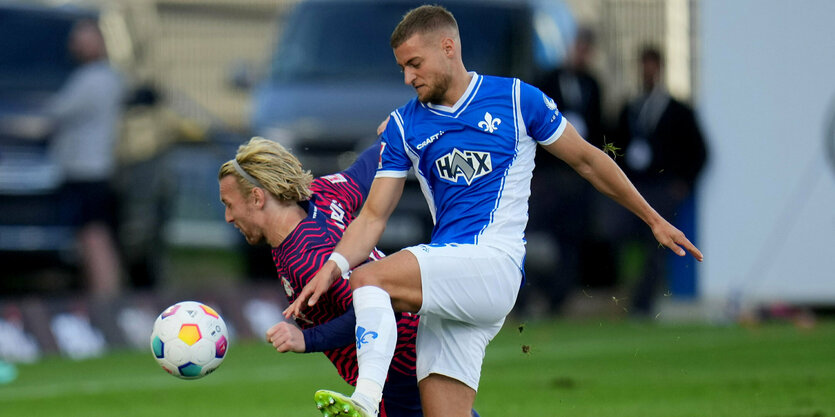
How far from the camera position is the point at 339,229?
6352 millimetres

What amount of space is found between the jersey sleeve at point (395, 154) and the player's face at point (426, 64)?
21 centimetres

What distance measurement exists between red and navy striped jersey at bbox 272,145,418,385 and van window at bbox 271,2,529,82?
737cm

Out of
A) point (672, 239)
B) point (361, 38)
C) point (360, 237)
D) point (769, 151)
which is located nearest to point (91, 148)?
point (361, 38)

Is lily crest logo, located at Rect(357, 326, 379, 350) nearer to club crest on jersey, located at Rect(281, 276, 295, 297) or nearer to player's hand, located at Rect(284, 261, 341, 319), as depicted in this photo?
player's hand, located at Rect(284, 261, 341, 319)

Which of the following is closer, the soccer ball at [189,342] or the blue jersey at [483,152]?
the blue jersey at [483,152]

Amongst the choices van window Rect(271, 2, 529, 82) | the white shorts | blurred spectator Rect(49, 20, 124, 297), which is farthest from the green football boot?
van window Rect(271, 2, 529, 82)

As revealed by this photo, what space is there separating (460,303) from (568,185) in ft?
30.0

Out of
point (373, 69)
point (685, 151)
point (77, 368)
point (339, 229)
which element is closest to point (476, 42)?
point (373, 69)

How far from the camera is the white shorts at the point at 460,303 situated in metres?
5.91

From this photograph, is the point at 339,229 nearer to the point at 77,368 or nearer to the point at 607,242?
the point at 77,368

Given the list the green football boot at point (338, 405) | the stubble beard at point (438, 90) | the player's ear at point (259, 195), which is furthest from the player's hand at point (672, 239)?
the player's ear at point (259, 195)

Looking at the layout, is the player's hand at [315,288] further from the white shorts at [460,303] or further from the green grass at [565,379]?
the green grass at [565,379]

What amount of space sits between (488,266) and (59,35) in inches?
376

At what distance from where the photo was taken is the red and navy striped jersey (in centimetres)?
616
